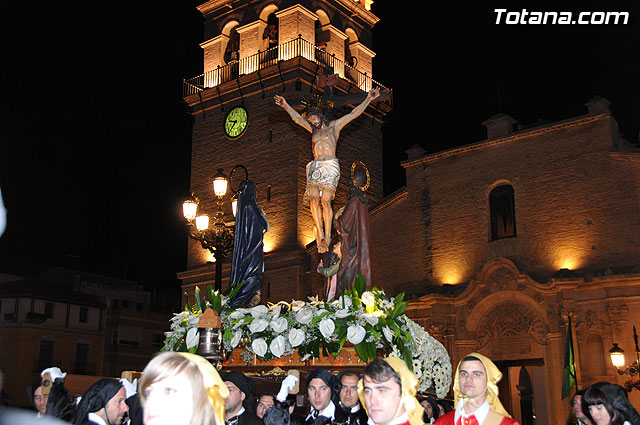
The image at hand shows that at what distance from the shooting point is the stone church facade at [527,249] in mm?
20422

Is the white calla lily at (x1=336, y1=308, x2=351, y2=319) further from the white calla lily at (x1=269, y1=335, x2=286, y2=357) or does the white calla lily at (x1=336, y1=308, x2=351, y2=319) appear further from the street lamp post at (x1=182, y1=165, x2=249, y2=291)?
the street lamp post at (x1=182, y1=165, x2=249, y2=291)

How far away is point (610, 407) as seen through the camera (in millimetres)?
5023

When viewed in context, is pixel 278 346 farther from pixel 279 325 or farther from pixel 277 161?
pixel 277 161

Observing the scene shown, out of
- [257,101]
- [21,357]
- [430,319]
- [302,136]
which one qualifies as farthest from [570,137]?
[21,357]

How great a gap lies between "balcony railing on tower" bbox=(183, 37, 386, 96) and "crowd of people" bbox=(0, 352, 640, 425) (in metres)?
21.6

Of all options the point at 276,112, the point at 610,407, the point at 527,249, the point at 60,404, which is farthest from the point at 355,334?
the point at 276,112

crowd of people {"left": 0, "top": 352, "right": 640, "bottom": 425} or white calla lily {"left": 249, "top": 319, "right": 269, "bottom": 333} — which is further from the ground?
white calla lily {"left": 249, "top": 319, "right": 269, "bottom": 333}

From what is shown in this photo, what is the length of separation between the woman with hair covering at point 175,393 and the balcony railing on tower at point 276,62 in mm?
24936

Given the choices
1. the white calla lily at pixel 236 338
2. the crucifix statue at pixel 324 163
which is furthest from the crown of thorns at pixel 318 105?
the white calla lily at pixel 236 338

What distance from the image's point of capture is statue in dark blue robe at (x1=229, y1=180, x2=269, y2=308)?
8.75m

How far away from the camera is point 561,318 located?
20.7 meters

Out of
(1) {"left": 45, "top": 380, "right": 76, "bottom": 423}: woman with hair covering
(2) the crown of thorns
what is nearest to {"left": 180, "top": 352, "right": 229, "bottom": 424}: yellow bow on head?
(1) {"left": 45, "top": 380, "right": 76, "bottom": 423}: woman with hair covering

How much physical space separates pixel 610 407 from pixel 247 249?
5080 millimetres

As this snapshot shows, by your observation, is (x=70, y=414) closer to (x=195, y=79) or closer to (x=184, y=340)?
(x=184, y=340)
